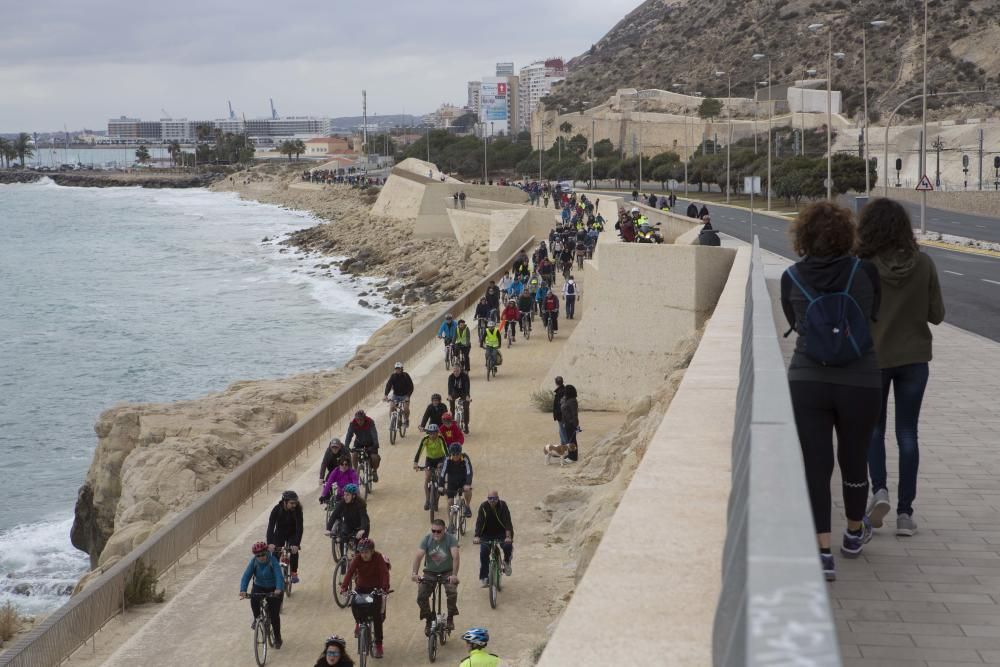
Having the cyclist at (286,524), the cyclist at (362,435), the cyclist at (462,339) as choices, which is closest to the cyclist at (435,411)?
the cyclist at (362,435)

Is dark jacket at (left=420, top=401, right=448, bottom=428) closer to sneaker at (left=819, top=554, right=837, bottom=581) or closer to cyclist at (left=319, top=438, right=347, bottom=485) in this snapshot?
cyclist at (left=319, top=438, right=347, bottom=485)

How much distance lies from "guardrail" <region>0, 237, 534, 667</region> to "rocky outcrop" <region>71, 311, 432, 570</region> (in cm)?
127

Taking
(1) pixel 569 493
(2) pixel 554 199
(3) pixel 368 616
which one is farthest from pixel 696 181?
(3) pixel 368 616

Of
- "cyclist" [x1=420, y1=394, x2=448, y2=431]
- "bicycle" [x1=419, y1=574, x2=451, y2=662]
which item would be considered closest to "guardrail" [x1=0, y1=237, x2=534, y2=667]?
"cyclist" [x1=420, y1=394, x2=448, y2=431]

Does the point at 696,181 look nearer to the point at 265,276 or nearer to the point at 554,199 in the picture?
the point at 554,199

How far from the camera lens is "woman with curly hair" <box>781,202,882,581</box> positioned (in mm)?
4879

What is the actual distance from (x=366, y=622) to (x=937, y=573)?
6207 mm

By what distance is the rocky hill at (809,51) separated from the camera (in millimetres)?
112250

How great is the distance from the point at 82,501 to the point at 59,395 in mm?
19341

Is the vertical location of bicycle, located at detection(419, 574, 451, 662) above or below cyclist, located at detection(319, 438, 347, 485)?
below

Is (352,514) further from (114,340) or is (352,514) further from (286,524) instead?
(114,340)

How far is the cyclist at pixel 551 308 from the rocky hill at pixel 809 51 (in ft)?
273

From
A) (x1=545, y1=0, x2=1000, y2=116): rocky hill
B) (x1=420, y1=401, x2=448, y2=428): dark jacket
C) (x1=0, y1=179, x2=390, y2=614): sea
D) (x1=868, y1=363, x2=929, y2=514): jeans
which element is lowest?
(x1=0, y1=179, x2=390, y2=614): sea

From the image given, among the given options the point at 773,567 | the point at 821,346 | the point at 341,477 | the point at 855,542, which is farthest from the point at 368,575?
the point at 773,567
